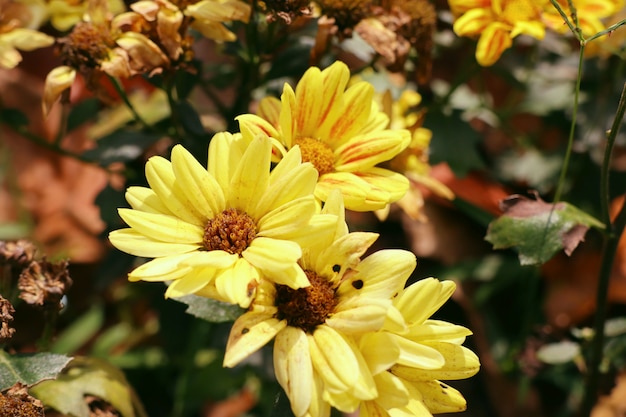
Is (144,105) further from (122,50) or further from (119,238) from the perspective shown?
(119,238)

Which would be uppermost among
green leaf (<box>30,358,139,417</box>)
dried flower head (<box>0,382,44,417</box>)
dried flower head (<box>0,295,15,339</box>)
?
dried flower head (<box>0,295,15,339</box>)

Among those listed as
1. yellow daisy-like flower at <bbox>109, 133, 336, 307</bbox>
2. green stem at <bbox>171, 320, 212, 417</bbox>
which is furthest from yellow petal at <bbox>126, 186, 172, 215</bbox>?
green stem at <bbox>171, 320, 212, 417</bbox>

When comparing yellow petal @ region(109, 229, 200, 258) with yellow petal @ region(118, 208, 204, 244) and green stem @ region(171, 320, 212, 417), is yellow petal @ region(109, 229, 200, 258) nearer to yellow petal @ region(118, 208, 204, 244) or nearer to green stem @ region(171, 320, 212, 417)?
yellow petal @ region(118, 208, 204, 244)

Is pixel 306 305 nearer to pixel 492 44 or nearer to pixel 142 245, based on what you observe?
pixel 142 245

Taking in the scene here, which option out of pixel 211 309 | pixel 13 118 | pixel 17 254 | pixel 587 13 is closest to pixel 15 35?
pixel 13 118

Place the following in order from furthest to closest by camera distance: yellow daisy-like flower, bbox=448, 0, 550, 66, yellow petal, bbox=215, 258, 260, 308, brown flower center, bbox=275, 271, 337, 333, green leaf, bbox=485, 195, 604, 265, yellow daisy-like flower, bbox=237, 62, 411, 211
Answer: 1. yellow daisy-like flower, bbox=448, 0, 550, 66
2. green leaf, bbox=485, 195, 604, 265
3. yellow daisy-like flower, bbox=237, 62, 411, 211
4. brown flower center, bbox=275, 271, 337, 333
5. yellow petal, bbox=215, 258, 260, 308

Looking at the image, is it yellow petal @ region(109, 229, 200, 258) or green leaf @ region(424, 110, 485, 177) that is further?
green leaf @ region(424, 110, 485, 177)
